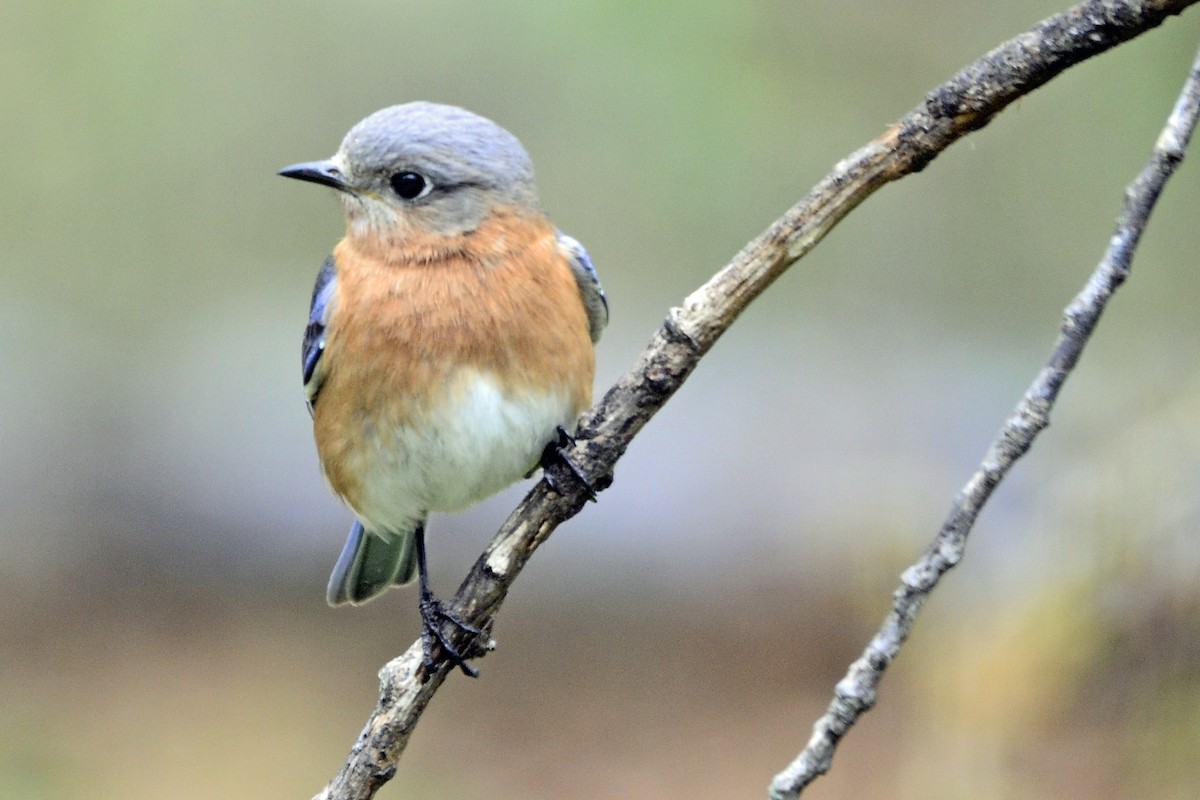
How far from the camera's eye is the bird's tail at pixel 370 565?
11.7 ft

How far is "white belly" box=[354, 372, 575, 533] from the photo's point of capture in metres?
2.87

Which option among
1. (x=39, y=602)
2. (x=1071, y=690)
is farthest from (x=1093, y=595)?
(x=39, y=602)

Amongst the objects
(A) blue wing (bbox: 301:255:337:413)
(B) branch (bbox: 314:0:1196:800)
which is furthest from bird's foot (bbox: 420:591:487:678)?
(A) blue wing (bbox: 301:255:337:413)

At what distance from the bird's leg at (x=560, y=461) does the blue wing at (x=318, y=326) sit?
0.60m

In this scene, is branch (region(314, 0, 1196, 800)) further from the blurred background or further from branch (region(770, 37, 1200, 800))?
the blurred background

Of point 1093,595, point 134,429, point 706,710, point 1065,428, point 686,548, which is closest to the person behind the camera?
point 1093,595

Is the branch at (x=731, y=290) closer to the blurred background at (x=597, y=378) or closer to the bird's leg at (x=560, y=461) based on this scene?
the bird's leg at (x=560, y=461)

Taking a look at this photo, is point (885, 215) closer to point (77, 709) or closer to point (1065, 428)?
point (1065, 428)

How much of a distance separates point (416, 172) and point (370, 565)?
47.4 inches

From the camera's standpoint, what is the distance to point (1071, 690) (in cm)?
416

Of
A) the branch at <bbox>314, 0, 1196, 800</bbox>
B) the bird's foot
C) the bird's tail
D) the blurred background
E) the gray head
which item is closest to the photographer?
the branch at <bbox>314, 0, 1196, 800</bbox>

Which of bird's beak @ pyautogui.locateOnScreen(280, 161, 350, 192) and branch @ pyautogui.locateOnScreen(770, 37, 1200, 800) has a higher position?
bird's beak @ pyautogui.locateOnScreen(280, 161, 350, 192)

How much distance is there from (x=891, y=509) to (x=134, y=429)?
3.73m

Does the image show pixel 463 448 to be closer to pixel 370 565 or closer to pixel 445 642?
pixel 445 642
